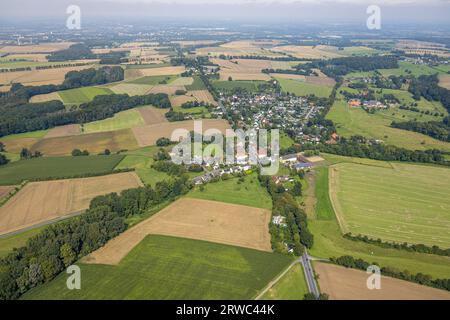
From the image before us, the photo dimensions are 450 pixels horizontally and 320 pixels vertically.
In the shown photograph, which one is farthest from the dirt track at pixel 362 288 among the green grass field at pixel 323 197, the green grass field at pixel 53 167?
the green grass field at pixel 53 167

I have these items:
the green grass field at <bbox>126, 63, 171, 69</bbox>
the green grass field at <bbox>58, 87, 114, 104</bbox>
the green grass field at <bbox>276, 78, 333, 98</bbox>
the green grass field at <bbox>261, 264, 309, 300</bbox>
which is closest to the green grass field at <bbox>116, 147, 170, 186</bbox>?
the green grass field at <bbox>261, 264, 309, 300</bbox>

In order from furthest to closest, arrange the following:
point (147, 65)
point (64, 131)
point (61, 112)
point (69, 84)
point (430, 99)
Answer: point (147, 65), point (69, 84), point (430, 99), point (61, 112), point (64, 131)

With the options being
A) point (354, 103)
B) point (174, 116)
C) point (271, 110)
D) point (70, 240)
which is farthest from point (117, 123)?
point (354, 103)

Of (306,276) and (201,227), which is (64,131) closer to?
(201,227)

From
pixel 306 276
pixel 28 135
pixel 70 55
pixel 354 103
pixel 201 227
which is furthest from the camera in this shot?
pixel 70 55

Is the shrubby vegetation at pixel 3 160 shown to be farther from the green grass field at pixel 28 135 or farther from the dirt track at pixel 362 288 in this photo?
the dirt track at pixel 362 288

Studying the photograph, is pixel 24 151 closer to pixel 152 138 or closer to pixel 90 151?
pixel 90 151
